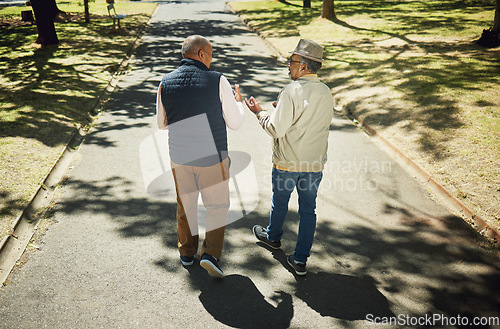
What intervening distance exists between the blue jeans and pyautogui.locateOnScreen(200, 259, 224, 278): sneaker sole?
79 cm

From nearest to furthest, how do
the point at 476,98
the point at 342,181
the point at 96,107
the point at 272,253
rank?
the point at 272,253 → the point at 342,181 → the point at 476,98 → the point at 96,107

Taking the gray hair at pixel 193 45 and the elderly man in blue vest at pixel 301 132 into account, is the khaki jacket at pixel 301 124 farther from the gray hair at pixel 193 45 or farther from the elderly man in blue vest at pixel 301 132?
the gray hair at pixel 193 45

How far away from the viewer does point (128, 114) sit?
328 inches

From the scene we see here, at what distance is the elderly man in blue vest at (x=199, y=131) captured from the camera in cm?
322

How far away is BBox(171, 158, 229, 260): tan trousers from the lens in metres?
3.53

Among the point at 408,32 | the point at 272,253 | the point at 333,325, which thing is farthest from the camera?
the point at 408,32

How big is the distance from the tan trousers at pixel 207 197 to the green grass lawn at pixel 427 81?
3.36 m

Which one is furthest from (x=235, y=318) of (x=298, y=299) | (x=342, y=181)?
(x=342, y=181)

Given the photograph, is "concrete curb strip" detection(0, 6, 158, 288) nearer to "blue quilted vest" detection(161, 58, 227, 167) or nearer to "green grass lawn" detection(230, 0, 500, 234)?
"blue quilted vest" detection(161, 58, 227, 167)

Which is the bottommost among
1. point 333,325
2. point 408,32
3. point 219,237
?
point 333,325

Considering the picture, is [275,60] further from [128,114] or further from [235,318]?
[235,318]

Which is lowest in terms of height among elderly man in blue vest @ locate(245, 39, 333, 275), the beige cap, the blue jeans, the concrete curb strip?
the concrete curb strip

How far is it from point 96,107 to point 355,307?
7.39 meters

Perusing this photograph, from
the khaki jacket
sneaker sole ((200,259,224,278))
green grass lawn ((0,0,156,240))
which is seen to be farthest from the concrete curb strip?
the khaki jacket
